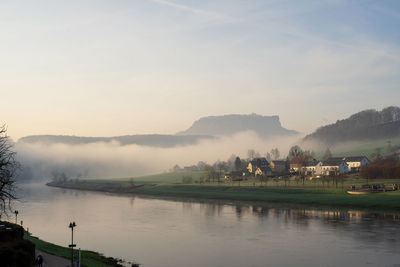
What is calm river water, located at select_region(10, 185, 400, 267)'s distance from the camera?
152 ft

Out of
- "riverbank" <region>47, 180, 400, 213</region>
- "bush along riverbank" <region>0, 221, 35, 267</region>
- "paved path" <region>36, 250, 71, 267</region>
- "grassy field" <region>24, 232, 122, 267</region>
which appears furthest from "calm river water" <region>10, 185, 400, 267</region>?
"bush along riverbank" <region>0, 221, 35, 267</region>

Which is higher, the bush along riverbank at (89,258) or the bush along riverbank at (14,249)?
the bush along riverbank at (14,249)

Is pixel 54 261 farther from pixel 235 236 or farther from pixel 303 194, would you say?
pixel 303 194

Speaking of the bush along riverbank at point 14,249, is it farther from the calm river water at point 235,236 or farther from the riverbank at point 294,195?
the riverbank at point 294,195

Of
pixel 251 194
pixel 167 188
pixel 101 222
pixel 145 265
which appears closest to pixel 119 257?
pixel 145 265

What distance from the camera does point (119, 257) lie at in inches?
1880

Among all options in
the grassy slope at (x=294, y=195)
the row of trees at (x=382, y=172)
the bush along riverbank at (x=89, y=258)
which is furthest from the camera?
the row of trees at (x=382, y=172)

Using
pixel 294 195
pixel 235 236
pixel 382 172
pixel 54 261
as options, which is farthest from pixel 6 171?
pixel 382 172

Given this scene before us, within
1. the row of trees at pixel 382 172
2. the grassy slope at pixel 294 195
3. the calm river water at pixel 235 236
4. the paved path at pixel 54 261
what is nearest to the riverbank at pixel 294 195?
A: the grassy slope at pixel 294 195

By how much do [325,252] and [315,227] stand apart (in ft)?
61.3

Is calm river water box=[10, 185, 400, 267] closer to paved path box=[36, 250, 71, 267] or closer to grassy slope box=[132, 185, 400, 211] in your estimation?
paved path box=[36, 250, 71, 267]

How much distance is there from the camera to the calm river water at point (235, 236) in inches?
1827

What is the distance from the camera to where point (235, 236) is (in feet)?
198

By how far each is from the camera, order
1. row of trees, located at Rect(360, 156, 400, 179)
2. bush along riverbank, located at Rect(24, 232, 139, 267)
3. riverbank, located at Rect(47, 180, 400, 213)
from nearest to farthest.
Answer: bush along riverbank, located at Rect(24, 232, 139, 267) → riverbank, located at Rect(47, 180, 400, 213) → row of trees, located at Rect(360, 156, 400, 179)
